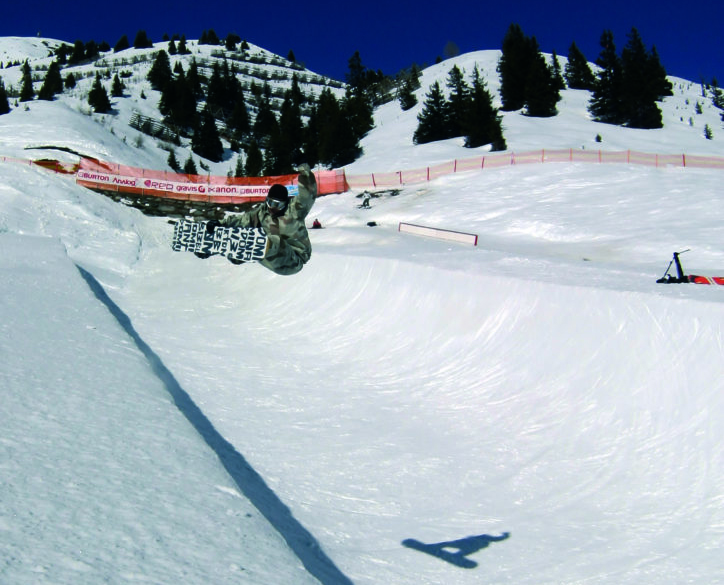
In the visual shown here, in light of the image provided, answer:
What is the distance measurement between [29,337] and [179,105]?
225 ft

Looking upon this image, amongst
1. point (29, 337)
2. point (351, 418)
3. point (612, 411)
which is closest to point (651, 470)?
point (612, 411)

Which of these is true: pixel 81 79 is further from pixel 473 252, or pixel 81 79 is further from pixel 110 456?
pixel 110 456

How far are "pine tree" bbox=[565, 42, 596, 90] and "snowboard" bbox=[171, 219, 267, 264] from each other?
233ft

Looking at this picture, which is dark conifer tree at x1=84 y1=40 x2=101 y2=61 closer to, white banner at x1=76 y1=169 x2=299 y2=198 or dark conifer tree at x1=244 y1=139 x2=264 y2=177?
dark conifer tree at x1=244 y1=139 x2=264 y2=177

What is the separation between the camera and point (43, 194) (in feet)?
100.0

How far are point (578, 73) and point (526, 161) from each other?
45.4 meters

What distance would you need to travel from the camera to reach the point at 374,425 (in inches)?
372

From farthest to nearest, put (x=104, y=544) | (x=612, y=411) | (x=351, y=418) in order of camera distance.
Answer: (x=351, y=418) < (x=612, y=411) < (x=104, y=544)

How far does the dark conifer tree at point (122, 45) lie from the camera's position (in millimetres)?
119688

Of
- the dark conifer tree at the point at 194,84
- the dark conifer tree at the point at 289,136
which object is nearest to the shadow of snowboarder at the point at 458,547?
the dark conifer tree at the point at 289,136

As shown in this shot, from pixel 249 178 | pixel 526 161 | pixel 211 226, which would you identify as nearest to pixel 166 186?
pixel 249 178

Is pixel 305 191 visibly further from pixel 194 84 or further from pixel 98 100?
pixel 194 84

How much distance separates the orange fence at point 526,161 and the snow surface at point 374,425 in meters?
17.5

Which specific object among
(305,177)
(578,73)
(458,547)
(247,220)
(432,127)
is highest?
(578,73)
